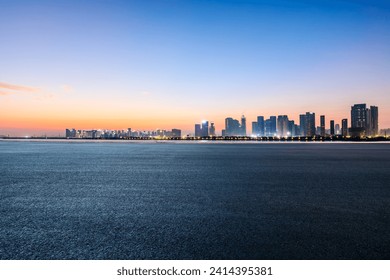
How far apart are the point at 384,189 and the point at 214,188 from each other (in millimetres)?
6863

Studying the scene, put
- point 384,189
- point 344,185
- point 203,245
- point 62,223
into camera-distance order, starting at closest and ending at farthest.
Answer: point 203,245 → point 62,223 → point 384,189 → point 344,185

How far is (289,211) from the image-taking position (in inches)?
361

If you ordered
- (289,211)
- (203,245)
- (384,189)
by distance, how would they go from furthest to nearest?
1. (384,189)
2. (289,211)
3. (203,245)

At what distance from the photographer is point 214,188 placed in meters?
13.5

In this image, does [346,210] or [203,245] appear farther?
[346,210]

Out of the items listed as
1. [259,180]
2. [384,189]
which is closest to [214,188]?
[259,180]

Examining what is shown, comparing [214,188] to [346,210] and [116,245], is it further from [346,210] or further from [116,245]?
[116,245]

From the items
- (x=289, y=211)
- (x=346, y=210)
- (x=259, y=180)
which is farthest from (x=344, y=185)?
(x=289, y=211)
